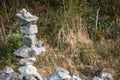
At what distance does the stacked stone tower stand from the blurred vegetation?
1.75ft

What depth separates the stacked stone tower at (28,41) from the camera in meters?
4.69

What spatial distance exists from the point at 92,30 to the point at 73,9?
426mm

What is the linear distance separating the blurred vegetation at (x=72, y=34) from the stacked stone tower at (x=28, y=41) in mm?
533

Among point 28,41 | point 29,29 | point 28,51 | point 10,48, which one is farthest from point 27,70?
point 10,48

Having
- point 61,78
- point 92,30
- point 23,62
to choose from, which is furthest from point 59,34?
point 61,78

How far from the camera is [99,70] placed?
5.44 meters

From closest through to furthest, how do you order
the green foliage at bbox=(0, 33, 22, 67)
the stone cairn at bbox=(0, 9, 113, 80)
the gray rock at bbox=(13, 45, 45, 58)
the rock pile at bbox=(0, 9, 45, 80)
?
the stone cairn at bbox=(0, 9, 113, 80) → the rock pile at bbox=(0, 9, 45, 80) → the gray rock at bbox=(13, 45, 45, 58) → the green foliage at bbox=(0, 33, 22, 67)

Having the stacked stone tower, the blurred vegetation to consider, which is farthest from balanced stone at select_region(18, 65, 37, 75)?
the blurred vegetation

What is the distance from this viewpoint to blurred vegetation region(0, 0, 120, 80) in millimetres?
5527

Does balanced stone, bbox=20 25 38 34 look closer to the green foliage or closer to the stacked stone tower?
the stacked stone tower

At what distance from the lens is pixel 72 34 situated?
5887 millimetres

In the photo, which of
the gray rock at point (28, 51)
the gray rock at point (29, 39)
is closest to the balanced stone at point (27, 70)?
the gray rock at point (28, 51)

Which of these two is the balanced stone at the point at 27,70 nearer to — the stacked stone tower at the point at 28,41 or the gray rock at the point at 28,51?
the stacked stone tower at the point at 28,41

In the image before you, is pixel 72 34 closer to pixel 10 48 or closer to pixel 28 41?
pixel 10 48
